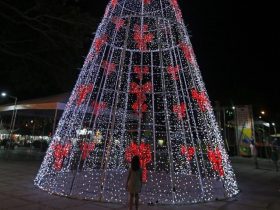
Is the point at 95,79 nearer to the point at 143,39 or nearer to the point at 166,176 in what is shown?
the point at 143,39

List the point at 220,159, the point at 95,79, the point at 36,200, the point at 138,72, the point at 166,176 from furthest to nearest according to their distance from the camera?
the point at 166,176 < the point at 138,72 < the point at 95,79 < the point at 220,159 < the point at 36,200

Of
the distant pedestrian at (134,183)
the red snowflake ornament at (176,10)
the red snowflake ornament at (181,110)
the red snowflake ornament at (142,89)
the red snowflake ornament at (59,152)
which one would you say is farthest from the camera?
the red snowflake ornament at (176,10)

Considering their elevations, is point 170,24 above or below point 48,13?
below

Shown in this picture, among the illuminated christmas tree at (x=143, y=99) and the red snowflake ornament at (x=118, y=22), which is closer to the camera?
the illuminated christmas tree at (x=143, y=99)

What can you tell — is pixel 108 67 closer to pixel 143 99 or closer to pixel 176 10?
pixel 143 99

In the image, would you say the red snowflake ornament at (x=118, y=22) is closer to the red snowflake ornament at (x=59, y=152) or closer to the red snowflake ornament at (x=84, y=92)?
the red snowflake ornament at (x=84, y=92)

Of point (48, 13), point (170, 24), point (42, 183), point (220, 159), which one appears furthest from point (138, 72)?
point (48, 13)

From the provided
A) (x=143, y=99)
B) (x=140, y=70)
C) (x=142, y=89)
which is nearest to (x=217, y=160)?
A: (x=143, y=99)

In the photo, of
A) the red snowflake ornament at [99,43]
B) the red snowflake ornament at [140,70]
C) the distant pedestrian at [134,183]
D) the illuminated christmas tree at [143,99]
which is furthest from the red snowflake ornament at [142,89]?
the distant pedestrian at [134,183]

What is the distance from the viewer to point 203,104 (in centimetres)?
835

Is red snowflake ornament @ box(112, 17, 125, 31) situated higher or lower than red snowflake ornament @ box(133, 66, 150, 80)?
higher

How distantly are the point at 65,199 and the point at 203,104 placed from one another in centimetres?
425

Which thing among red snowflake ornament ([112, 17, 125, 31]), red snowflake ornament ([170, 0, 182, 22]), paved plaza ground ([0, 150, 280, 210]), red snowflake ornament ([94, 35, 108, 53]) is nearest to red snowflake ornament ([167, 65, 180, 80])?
red snowflake ornament ([170, 0, 182, 22])

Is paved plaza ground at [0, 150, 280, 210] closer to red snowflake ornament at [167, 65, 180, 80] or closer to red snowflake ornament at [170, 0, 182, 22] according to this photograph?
red snowflake ornament at [167, 65, 180, 80]
